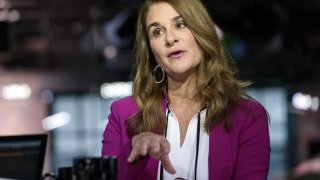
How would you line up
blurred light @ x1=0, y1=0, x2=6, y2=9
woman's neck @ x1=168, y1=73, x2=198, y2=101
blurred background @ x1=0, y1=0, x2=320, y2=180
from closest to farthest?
woman's neck @ x1=168, y1=73, x2=198, y2=101, blurred light @ x1=0, y1=0, x2=6, y2=9, blurred background @ x1=0, y1=0, x2=320, y2=180

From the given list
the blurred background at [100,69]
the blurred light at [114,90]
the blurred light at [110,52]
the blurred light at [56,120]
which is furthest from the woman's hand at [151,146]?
the blurred light at [56,120]

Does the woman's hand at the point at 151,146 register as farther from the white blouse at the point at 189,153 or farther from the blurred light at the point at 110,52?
the blurred light at the point at 110,52

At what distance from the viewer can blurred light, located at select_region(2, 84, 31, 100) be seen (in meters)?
9.34

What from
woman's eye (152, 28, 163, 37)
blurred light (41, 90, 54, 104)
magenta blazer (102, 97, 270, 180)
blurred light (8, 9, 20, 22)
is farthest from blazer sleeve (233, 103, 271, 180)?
Answer: blurred light (41, 90, 54, 104)

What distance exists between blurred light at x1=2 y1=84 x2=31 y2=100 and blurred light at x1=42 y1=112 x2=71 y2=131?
48 centimetres

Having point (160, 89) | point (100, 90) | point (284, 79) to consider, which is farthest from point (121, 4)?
point (160, 89)

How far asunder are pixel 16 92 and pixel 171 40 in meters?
8.52

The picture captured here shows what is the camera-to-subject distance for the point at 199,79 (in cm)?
147

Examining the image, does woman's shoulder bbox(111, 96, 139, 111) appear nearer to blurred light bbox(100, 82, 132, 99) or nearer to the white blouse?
the white blouse

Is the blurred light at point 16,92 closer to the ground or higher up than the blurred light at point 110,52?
closer to the ground

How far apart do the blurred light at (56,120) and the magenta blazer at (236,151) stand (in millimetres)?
8444

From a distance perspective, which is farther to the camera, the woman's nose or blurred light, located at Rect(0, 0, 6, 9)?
blurred light, located at Rect(0, 0, 6, 9)

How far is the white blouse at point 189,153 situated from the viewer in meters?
1.37

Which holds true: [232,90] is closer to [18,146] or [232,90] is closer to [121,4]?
[18,146]
